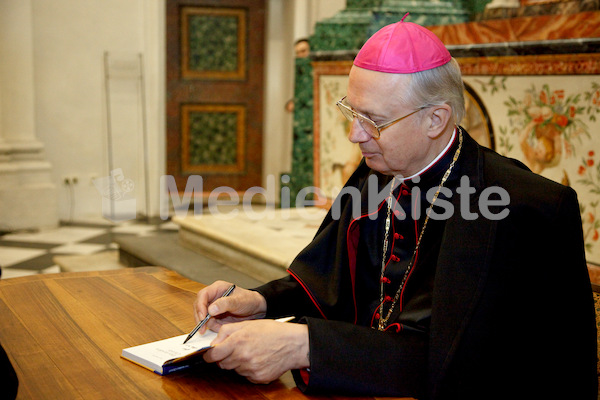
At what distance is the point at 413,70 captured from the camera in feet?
5.30

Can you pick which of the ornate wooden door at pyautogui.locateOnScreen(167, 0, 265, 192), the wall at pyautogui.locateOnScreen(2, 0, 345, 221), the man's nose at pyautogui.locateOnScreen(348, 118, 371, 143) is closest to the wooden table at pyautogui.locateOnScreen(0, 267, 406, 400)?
the man's nose at pyautogui.locateOnScreen(348, 118, 371, 143)

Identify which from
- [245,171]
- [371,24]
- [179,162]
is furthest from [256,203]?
[371,24]

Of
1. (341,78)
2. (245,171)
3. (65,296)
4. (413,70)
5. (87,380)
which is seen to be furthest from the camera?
(245,171)

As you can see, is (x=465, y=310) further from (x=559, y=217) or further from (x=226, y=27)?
(x=226, y=27)

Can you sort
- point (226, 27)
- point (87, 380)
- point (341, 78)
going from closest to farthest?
point (87, 380) → point (341, 78) → point (226, 27)

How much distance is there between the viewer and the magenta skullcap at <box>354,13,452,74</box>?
1.62m

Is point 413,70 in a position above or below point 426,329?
above

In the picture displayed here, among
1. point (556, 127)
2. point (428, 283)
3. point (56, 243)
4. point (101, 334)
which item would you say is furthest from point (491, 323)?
point (56, 243)

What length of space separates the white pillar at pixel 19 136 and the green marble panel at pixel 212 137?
1956mm

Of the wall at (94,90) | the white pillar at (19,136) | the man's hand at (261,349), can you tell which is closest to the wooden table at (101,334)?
the man's hand at (261,349)

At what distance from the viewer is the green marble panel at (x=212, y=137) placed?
7.91 meters

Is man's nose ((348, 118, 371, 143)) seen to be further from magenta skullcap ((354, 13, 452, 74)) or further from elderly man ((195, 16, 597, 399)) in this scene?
magenta skullcap ((354, 13, 452, 74))

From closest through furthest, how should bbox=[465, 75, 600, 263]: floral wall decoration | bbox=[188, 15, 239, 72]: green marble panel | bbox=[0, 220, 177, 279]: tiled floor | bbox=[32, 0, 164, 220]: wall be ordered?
bbox=[465, 75, 600, 263]: floral wall decoration
bbox=[0, 220, 177, 279]: tiled floor
bbox=[32, 0, 164, 220]: wall
bbox=[188, 15, 239, 72]: green marble panel

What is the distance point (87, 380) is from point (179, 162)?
22.3 feet
